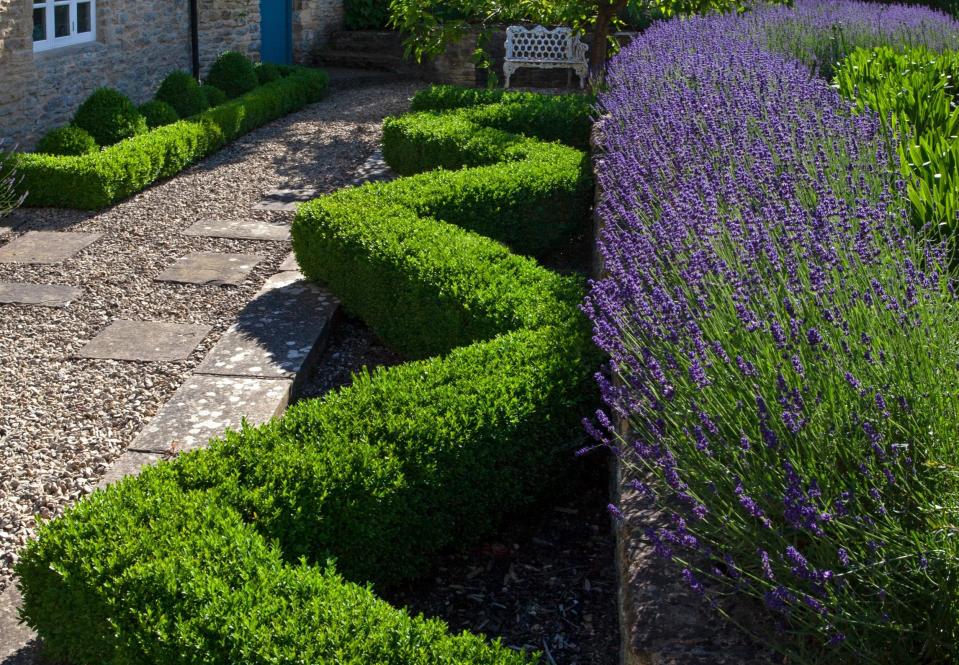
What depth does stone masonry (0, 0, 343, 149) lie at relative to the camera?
831cm

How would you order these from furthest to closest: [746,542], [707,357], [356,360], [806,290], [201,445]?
[356,360]
[201,445]
[806,290]
[707,357]
[746,542]

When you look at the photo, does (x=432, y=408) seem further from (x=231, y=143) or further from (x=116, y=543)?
(x=231, y=143)

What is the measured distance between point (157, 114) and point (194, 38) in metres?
2.49

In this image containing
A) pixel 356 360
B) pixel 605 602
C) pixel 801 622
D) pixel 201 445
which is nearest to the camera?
pixel 801 622

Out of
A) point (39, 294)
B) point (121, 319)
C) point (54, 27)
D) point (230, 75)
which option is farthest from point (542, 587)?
point (230, 75)

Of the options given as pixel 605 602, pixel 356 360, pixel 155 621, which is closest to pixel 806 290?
pixel 605 602

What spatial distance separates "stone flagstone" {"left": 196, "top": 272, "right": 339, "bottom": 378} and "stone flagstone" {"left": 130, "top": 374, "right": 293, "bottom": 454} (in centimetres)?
12

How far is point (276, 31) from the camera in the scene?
14.8 meters

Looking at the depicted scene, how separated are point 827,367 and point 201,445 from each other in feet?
8.95

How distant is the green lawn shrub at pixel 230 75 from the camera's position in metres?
11.9

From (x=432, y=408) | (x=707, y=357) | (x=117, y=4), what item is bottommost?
(x=432, y=408)

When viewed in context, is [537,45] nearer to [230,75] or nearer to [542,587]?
[230,75]

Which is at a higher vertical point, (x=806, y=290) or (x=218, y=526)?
(x=806, y=290)

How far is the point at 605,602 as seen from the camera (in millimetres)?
3359
